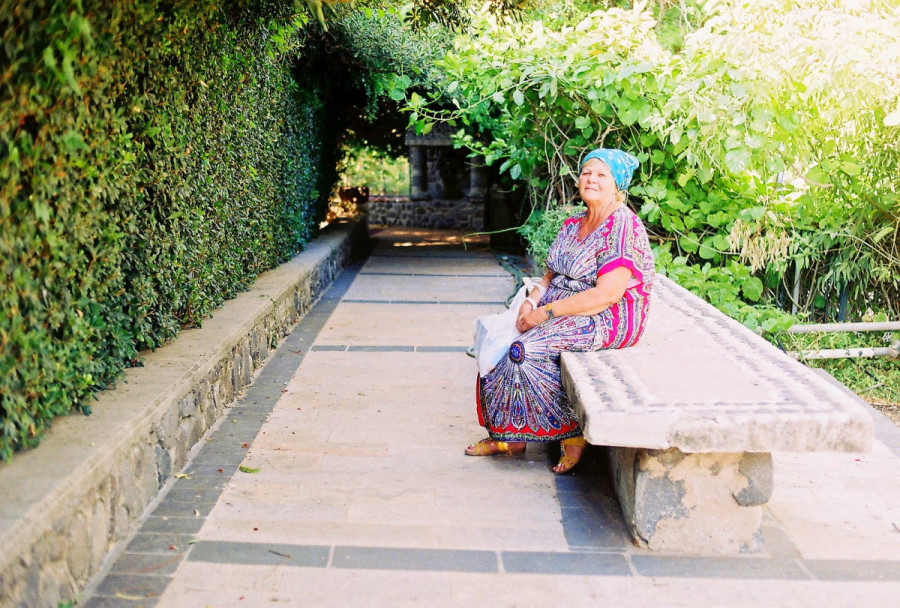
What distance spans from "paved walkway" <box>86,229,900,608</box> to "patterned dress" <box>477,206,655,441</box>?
0.90 ft

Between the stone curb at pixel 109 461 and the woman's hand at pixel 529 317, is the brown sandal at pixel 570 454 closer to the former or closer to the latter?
the woman's hand at pixel 529 317

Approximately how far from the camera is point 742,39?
5676 millimetres

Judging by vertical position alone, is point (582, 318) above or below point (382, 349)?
above

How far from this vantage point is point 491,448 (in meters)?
4.14

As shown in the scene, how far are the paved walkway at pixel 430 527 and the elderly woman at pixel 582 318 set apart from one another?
0.26 metres

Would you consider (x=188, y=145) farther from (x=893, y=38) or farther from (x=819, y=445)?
(x=893, y=38)

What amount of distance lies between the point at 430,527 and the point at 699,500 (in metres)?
1.08

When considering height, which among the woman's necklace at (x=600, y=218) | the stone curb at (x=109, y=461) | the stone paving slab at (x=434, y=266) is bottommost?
the stone paving slab at (x=434, y=266)

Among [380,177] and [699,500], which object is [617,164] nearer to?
[699,500]

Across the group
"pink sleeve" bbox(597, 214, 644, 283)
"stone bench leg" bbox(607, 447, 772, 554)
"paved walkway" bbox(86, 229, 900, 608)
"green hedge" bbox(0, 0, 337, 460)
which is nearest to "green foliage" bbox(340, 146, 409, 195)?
"green hedge" bbox(0, 0, 337, 460)

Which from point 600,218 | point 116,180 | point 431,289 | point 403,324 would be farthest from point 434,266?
point 116,180

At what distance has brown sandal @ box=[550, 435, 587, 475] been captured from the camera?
12.9 ft

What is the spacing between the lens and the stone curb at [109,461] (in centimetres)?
243

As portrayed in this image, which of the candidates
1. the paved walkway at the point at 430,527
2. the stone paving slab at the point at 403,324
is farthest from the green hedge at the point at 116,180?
the stone paving slab at the point at 403,324
